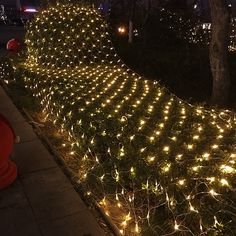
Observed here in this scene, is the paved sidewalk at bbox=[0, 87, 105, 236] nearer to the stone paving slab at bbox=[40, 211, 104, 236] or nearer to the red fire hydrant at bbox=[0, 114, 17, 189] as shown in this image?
the stone paving slab at bbox=[40, 211, 104, 236]

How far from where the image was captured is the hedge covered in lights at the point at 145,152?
3453 millimetres

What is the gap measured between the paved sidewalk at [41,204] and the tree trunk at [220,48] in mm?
4703

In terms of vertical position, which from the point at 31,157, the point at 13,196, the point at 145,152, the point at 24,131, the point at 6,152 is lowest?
the point at 24,131

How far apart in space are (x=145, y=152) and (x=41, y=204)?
137 centimetres

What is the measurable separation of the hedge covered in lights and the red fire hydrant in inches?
34.4

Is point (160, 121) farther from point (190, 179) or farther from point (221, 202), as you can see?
point (221, 202)

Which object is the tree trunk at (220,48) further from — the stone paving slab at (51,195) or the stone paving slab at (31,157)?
the stone paving slab at (51,195)

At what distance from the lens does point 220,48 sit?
27.8ft

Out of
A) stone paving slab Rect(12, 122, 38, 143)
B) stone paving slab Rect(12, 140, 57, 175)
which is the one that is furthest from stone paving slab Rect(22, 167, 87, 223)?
stone paving slab Rect(12, 122, 38, 143)

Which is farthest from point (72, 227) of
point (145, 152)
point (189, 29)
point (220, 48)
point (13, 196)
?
point (189, 29)

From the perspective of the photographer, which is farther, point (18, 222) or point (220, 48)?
point (220, 48)

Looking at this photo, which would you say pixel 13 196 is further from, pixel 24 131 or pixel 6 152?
pixel 24 131

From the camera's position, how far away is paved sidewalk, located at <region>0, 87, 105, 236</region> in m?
3.98

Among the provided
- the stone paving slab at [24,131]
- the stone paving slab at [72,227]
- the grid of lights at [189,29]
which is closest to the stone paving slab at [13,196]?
the stone paving slab at [72,227]
